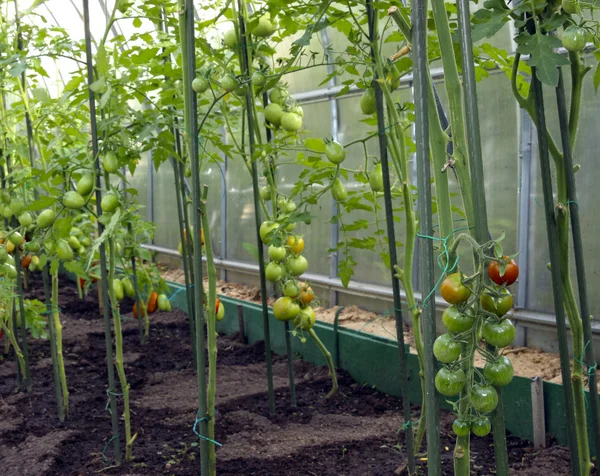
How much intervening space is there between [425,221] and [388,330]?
131 inches

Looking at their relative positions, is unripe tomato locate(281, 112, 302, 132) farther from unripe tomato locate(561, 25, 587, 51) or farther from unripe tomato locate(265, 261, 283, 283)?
unripe tomato locate(561, 25, 587, 51)

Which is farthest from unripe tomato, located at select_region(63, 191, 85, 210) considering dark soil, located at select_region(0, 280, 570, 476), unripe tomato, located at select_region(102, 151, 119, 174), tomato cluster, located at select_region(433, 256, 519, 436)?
tomato cluster, located at select_region(433, 256, 519, 436)

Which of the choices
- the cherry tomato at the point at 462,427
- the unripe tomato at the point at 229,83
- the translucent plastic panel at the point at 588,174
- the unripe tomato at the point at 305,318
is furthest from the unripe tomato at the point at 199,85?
the translucent plastic panel at the point at 588,174

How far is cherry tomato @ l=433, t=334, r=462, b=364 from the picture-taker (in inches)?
37.7

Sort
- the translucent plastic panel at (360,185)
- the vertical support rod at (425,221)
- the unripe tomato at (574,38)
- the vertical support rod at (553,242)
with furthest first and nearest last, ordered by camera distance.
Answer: the translucent plastic panel at (360,185) < the vertical support rod at (553,242) < the unripe tomato at (574,38) < the vertical support rod at (425,221)

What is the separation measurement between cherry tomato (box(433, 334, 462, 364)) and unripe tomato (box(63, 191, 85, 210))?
136 cm

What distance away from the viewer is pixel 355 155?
4.64 metres

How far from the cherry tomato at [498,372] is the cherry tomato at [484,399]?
0.01 meters

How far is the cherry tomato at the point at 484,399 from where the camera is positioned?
95 centimetres

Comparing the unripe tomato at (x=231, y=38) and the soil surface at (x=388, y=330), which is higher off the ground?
the unripe tomato at (x=231, y=38)

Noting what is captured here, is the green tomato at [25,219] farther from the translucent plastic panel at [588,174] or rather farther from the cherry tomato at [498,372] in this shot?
the translucent plastic panel at [588,174]

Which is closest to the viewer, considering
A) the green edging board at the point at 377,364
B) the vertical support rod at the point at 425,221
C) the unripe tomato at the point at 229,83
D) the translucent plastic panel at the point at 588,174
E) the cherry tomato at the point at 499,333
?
the cherry tomato at the point at 499,333

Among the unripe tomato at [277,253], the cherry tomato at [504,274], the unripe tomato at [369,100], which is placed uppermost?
the unripe tomato at [369,100]

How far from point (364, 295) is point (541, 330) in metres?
1.38
